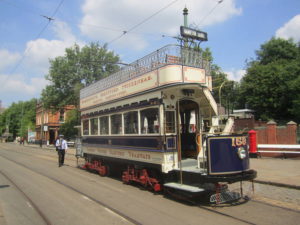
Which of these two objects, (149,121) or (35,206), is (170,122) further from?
(35,206)

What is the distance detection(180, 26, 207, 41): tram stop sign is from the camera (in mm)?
16109

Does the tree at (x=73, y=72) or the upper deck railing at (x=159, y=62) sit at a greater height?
the tree at (x=73, y=72)

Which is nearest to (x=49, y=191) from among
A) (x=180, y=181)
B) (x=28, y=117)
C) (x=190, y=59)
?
(x=180, y=181)

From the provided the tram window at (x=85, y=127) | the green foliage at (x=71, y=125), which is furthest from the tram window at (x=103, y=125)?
the green foliage at (x=71, y=125)

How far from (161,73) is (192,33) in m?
9.51

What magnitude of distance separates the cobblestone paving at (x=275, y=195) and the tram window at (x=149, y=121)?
126 inches

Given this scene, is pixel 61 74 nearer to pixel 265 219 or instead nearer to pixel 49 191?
pixel 49 191

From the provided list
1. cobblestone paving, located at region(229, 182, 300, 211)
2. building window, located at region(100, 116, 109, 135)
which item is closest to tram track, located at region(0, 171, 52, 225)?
building window, located at region(100, 116, 109, 135)

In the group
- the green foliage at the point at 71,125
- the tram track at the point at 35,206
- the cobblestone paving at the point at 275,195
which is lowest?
the cobblestone paving at the point at 275,195

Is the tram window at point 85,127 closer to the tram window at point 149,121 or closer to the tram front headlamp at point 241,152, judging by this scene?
the tram window at point 149,121

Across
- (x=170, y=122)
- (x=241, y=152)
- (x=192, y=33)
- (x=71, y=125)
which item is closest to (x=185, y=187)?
(x=241, y=152)

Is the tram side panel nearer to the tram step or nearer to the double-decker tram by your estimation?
the double-decker tram

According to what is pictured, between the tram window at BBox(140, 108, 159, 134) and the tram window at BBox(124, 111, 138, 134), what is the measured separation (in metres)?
0.39

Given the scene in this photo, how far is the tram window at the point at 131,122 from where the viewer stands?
9.21 m
